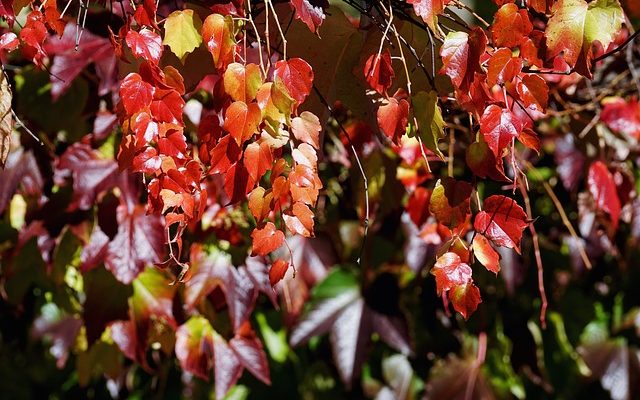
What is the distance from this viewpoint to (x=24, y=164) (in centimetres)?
145

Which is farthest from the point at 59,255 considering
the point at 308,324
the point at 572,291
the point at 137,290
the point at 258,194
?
the point at 572,291

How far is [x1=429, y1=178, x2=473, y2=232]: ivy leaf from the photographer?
3.02ft

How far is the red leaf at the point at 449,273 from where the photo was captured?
89 cm

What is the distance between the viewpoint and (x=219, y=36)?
89 centimetres

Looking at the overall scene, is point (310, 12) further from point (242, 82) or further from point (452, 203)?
point (452, 203)

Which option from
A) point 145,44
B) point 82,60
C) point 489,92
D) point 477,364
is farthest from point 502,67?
point 477,364

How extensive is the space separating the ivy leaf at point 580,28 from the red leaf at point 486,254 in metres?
0.21

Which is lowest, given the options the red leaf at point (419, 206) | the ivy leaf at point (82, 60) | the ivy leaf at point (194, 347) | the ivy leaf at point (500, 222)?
the ivy leaf at point (194, 347)

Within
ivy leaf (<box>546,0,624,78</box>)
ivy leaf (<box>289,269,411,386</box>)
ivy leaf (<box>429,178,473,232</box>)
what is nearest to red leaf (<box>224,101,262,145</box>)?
ivy leaf (<box>429,178,473,232</box>)

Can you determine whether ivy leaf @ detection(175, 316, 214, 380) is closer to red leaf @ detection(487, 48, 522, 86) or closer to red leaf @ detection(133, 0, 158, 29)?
red leaf @ detection(133, 0, 158, 29)

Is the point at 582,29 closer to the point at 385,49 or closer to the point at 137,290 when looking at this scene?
the point at 385,49

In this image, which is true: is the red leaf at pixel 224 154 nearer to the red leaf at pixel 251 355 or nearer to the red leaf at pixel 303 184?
the red leaf at pixel 303 184

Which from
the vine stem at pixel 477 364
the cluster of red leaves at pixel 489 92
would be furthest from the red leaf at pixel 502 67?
the vine stem at pixel 477 364

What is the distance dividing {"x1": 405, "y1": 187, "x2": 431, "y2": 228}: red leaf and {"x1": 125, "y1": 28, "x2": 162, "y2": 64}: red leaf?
2.29 ft
